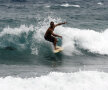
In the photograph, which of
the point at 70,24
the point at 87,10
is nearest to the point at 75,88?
the point at 70,24

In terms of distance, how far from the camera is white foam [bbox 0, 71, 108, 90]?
11719 millimetres

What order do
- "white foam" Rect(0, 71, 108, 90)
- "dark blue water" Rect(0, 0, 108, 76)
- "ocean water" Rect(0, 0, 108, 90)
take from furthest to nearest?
"dark blue water" Rect(0, 0, 108, 76), "ocean water" Rect(0, 0, 108, 90), "white foam" Rect(0, 71, 108, 90)

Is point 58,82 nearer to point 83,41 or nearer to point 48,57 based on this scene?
point 48,57

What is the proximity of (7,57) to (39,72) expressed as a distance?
151 inches

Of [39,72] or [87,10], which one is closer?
[39,72]

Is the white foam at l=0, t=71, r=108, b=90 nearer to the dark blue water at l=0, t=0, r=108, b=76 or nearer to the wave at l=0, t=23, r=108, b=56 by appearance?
the dark blue water at l=0, t=0, r=108, b=76

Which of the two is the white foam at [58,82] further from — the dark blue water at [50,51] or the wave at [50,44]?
the wave at [50,44]

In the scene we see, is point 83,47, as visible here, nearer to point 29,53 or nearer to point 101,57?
point 101,57

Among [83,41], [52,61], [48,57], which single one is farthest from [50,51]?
[83,41]

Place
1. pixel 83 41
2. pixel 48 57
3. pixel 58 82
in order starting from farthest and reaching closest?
pixel 83 41 → pixel 48 57 → pixel 58 82

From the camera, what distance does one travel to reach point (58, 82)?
12117 mm

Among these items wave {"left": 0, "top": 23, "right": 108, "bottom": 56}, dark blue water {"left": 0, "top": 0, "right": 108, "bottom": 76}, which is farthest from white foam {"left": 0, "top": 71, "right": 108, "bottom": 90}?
wave {"left": 0, "top": 23, "right": 108, "bottom": 56}

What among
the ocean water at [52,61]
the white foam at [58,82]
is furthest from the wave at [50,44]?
the white foam at [58,82]

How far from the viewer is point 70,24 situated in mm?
27766
